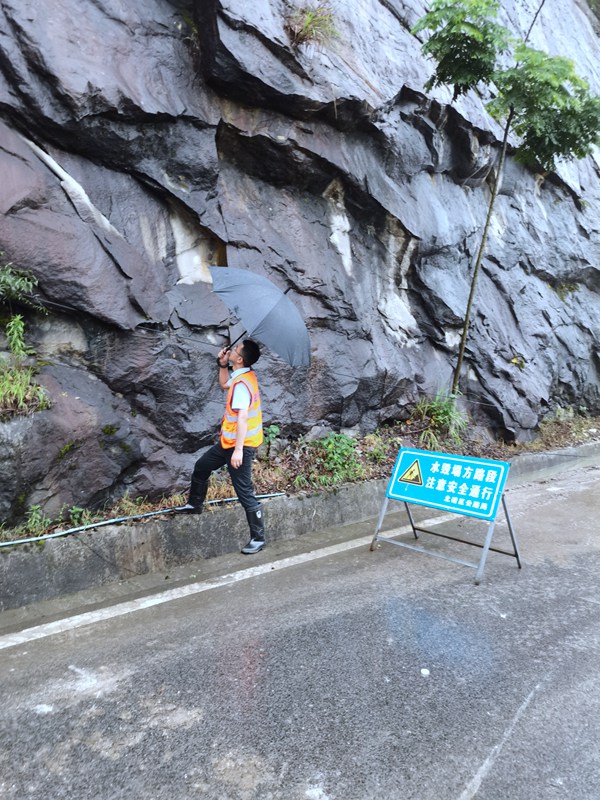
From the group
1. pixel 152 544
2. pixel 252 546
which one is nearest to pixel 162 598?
pixel 152 544

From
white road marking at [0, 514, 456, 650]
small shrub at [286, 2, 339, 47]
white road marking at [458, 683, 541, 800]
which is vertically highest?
small shrub at [286, 2, 339, 47]

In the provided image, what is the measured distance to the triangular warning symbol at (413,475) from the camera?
18.7 ft

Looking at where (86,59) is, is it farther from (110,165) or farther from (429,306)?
(429,306)

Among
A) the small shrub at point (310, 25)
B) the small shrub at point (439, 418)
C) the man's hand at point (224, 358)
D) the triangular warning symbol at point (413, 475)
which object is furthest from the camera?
the small shrub at point (439, 418)

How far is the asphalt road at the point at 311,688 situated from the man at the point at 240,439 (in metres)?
0.55

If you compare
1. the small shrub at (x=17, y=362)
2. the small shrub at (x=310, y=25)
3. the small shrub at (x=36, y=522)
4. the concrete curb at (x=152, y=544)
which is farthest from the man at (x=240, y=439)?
the small shrub at (x=310, y=25)

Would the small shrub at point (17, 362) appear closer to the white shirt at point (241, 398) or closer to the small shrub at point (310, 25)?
the white shirt at point (241, 398)

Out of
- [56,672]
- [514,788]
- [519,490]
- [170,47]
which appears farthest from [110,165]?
[519,490]

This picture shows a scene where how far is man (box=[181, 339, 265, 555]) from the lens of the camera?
17.2 feet

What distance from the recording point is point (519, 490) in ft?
28.8

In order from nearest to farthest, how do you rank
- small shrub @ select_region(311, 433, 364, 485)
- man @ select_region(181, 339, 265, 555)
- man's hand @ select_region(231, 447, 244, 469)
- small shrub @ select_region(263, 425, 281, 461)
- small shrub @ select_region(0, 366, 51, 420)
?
small shrub @ select_region(0, 366, 51, 420)
man's hand @ select_region(231, 447, 244, 469)
man @ select_region(181, 339, 265, 555)
small shrub @ select_region(311, 433, 364, 485)
small shrub @ select_region(263, 425, 281, 461)

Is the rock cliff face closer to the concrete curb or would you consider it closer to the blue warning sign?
the concrete curb

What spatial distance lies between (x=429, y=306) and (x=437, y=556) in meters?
5.16

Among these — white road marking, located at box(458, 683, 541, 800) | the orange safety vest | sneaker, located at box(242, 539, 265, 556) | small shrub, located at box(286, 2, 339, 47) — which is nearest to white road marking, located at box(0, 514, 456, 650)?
sneaker, located at box(242, 539, 265, 556)
